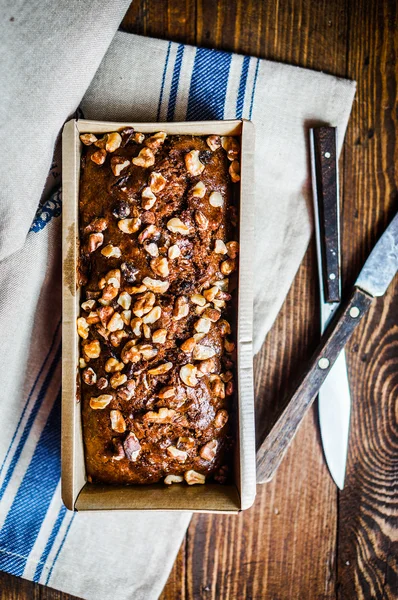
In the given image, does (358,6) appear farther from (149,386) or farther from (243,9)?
(149,386)

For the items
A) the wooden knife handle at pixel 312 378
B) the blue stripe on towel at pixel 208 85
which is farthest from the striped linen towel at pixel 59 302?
the wooden knife handle at pixel 312 378

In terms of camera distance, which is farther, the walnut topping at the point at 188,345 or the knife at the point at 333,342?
the knife at the point at 333,342

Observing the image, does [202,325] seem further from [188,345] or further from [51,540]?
[51,540]

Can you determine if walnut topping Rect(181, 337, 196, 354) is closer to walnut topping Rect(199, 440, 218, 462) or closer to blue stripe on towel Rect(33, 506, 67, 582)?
walnut topping Rect(199, 440, 218, 462)

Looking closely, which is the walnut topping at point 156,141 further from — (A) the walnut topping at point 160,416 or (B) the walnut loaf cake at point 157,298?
(A) the walnut topping at point 160,416

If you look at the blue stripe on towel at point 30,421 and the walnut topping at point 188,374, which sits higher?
the walnut topping at point 188,374

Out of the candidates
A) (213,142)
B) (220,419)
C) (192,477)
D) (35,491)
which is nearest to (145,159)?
(213,142)

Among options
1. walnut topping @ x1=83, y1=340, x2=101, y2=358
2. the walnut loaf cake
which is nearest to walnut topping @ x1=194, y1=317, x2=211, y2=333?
the walnut loaf cake
